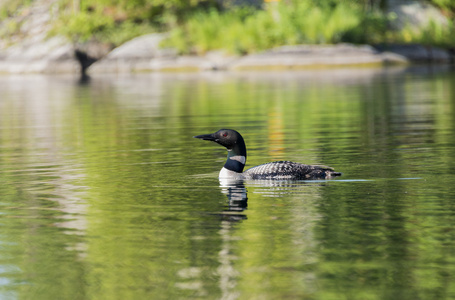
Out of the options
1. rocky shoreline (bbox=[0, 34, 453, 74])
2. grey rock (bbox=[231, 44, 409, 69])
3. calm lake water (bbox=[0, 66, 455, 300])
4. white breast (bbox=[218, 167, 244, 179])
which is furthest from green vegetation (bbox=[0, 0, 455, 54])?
white breast (bbox=[218, 167, 244, 179])

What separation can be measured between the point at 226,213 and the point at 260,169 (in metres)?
2.03

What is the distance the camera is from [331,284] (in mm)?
5812

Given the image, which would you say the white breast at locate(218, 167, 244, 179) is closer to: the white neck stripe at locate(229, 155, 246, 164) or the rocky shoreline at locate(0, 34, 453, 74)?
the white neck stripe at locate(229, 155, 246, 164)

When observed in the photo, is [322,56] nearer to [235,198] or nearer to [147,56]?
[147,56]

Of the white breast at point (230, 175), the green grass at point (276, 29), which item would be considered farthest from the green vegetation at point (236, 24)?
the white breast at point (230, 175)

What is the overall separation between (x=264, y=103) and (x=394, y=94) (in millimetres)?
4261

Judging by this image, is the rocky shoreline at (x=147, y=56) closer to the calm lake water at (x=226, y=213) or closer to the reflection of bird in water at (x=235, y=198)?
the calm lake water at (x=226, y=213)

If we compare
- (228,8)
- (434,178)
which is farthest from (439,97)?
(228,8)

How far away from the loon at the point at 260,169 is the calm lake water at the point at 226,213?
0.13 metres

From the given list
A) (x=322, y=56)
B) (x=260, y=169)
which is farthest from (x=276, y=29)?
(x=260, y=169)

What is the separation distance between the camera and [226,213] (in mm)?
8531

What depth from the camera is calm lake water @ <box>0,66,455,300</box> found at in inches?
235

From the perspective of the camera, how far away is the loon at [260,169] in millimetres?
10258

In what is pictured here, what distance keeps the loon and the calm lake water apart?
0.13 m
